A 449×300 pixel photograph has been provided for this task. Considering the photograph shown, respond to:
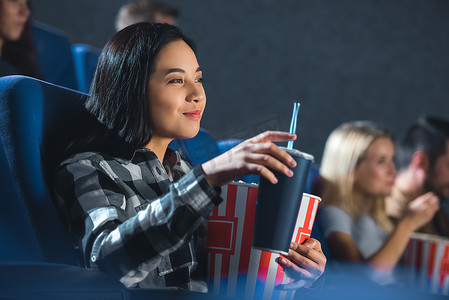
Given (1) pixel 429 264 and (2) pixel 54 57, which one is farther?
(2) pixel 54 57

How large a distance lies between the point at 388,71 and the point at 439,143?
0.62m

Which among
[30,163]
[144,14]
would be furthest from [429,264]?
[144,14]

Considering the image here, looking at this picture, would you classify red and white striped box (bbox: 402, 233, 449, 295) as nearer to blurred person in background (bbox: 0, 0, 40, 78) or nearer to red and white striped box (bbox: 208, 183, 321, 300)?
red and white striped box (bbox: 208, 183, 321, 300)

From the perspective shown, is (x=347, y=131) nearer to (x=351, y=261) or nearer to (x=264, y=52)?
(x=351, y=261)

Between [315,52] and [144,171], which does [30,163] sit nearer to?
[144,171]

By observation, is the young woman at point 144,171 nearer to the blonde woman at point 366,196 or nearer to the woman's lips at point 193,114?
the woman's lips at point 193,114

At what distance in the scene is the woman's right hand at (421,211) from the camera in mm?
1318

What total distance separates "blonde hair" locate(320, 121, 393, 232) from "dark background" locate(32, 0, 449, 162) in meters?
0.65

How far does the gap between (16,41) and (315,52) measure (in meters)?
1.25

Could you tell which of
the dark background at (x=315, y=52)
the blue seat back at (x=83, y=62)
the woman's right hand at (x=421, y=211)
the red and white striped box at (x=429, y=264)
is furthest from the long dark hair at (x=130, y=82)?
the dark background at (x=315, y=52)

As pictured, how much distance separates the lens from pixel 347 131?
4.61 ft

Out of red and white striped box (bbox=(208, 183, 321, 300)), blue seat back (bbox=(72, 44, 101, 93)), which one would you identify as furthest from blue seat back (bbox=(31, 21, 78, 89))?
red and white striped box (bbox=(208, 183, 321, 300))

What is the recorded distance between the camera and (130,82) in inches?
26.3

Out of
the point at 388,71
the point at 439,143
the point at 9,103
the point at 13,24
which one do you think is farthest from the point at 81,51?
the point at 388,71
